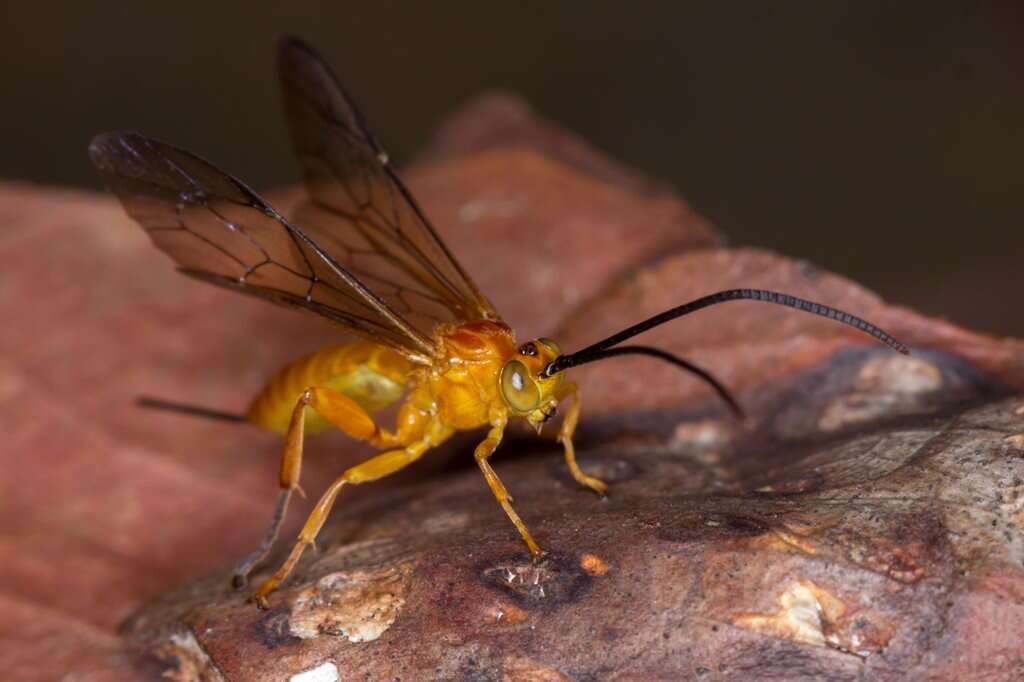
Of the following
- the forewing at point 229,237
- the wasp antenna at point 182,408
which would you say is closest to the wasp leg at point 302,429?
the forewing at point 229,237

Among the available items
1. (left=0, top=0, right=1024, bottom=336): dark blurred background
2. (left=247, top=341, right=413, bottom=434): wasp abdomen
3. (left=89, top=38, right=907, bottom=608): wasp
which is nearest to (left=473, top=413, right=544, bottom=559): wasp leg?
(left=89, top=38, right=907, bottom=608): wasp

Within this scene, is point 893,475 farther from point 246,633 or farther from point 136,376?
point 136,376

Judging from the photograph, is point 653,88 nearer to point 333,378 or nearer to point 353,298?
point 333,378

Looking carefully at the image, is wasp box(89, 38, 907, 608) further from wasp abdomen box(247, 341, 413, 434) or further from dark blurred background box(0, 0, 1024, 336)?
dark blurred background box(0, 0, 1024, 336)

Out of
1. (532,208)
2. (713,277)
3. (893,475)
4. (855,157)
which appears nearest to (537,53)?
(855,157)

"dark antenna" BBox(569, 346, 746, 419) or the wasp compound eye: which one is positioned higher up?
"dark antenna" BBox(569, 346, 746, 419)

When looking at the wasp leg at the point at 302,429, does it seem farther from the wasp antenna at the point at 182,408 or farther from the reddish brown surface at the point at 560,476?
the wasp antenna at the point at 182,408

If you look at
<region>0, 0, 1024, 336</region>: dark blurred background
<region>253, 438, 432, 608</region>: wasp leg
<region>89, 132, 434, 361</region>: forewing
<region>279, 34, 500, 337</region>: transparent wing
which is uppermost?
<region>0, 0, 1024, 336</region>: dark blurred background
